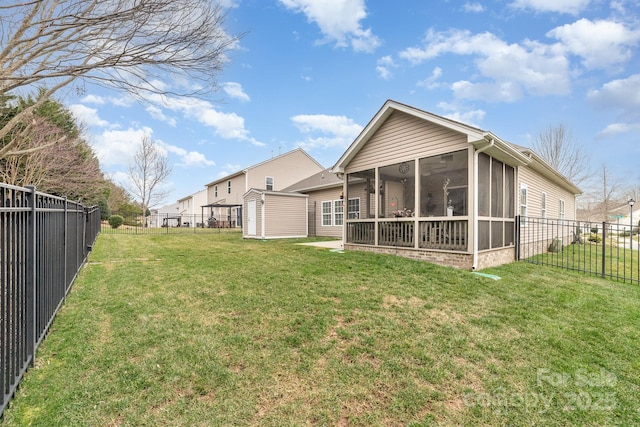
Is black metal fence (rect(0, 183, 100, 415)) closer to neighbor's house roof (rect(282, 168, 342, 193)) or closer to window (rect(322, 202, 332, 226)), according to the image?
neighbor's house roof (rect(282, 168, 342, 193))

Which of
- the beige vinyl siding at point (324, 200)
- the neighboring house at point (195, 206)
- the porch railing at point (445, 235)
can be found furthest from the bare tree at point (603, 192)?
the neighboring house at point (195, 206)

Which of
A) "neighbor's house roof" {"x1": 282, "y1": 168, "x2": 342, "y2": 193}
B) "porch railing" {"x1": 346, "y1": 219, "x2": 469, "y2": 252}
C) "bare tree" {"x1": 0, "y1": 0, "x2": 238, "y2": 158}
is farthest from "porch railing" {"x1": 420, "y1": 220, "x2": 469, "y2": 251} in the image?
"neighbor's house roof" {"x1": 282, "y1": 168, "x2": 342, "y2": 193}

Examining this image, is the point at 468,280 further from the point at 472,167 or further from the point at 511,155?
the point at 511,155

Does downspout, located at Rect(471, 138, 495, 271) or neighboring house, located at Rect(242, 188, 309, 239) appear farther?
neighboring house, located at Rect(242, 188, 309, 239)

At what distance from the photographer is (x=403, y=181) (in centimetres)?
1027

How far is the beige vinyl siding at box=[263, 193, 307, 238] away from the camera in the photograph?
616 inches

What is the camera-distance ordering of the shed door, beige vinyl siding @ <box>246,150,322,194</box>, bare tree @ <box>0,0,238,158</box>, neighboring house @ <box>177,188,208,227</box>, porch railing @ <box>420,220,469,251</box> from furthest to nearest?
1. neighboring house @ <box>177,188,208,227</box>
2. beige vinyl siding @ <box>246,150,322,194</box>
3. the shed door
4. porch railing @ <box>420,220,469,251</box>
5. bare tree @ <box>0,0,238,158</box>

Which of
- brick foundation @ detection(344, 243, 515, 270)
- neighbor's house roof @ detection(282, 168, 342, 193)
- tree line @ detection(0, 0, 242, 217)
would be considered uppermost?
tree line @ detection(0, 0, 242, 217)

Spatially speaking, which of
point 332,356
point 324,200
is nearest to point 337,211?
point 324,200

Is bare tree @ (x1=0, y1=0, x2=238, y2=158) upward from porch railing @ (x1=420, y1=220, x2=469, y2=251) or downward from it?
upward

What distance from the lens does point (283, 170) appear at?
24.7m

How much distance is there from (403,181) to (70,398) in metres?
9.70

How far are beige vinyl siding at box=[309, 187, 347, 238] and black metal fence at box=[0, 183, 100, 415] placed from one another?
12.7m

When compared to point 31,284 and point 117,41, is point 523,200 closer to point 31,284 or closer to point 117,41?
point 117,41
